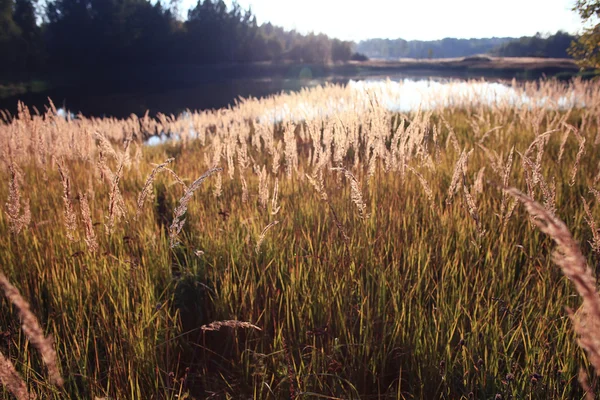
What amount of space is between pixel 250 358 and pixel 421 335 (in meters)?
0.73

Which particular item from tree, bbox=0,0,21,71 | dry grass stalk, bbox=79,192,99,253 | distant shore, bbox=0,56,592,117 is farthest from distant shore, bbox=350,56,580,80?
dry grass stalk, bbox=79,192,99,253

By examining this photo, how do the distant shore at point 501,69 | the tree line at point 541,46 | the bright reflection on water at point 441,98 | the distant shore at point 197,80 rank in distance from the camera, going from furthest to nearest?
the tree line at point 541,46, the distant shore at point 501,69, the distant shore at point 197,80, the bright reflection on water at point 441,98

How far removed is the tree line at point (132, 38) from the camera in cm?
5044

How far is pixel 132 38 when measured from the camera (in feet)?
218

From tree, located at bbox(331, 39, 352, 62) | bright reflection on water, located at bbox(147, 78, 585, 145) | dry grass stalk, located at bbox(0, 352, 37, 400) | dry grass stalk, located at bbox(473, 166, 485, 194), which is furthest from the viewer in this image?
tree, located at bbox(331, 39, 352, 62)

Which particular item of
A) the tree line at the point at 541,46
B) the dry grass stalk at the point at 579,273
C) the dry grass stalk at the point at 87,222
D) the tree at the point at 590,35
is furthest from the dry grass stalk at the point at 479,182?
the tree line at the point at 541,46

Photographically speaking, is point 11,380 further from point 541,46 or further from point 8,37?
point 541,46

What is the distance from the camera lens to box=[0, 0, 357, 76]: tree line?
165 feet

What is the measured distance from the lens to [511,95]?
27.7 feet

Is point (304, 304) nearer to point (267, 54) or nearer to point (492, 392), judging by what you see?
point (492, 392)

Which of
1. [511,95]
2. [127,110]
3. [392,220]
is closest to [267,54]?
[127,110]

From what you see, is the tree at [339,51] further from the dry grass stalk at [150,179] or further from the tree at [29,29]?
the dry grass stalk at [150,179]

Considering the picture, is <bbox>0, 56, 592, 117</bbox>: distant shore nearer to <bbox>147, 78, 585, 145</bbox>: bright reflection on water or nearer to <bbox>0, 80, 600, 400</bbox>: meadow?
<bbox>147, 78, 585, 145</bbox>: bright reflection on water

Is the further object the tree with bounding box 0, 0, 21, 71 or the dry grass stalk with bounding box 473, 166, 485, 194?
the tree with bounding box 0, 0, 21, 71
